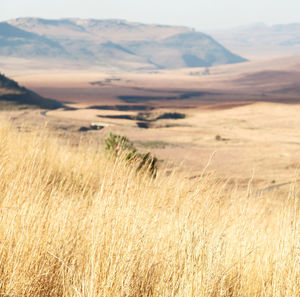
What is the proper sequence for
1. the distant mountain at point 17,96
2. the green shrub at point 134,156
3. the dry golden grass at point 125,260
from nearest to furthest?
1. the dry golden grass at point 125,260
2. the green shrub at point 134,156
3. the distant mountain at point 17,96

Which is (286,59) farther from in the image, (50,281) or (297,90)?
(50,281)

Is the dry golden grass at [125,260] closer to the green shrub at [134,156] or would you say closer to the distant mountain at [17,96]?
the green shrub at [134,156]

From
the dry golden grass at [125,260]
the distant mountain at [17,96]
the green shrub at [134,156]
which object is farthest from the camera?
the distant mountain at [17,96]

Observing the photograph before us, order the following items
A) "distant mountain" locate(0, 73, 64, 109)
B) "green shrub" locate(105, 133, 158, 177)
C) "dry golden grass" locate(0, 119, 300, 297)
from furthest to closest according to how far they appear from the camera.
Result: "distant mountain" locate(0, 73, 64, 109) → "green shrub" locate(105, 133, 158, 177) → "dry golden grass" locate(0, 119, 300, 297)

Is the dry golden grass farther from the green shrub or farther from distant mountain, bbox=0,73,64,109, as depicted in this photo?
distant mountain, bbox=0,73,64,109

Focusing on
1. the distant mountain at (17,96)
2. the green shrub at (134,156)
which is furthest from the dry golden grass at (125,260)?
the distant mountain at (17,96)

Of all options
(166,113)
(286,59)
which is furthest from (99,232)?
(286,59)

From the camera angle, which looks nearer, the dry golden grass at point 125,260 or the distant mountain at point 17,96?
the dry golden grass at point 125,260

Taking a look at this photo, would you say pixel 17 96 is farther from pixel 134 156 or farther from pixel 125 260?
pixel 125 260

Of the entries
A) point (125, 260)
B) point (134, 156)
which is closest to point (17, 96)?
point (134, 156)

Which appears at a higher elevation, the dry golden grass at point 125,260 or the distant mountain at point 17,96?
the distant mountain at point 17,96

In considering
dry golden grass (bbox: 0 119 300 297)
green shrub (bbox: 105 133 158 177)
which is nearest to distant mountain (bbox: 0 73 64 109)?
green shrub (bbox: 105 133 158 177)

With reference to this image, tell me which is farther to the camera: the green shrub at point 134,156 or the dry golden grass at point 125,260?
the green shrub at point 134,156

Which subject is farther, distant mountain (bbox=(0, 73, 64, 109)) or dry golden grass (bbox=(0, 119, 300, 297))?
distant mountain (bbox=(0, 73, 64, 109))
